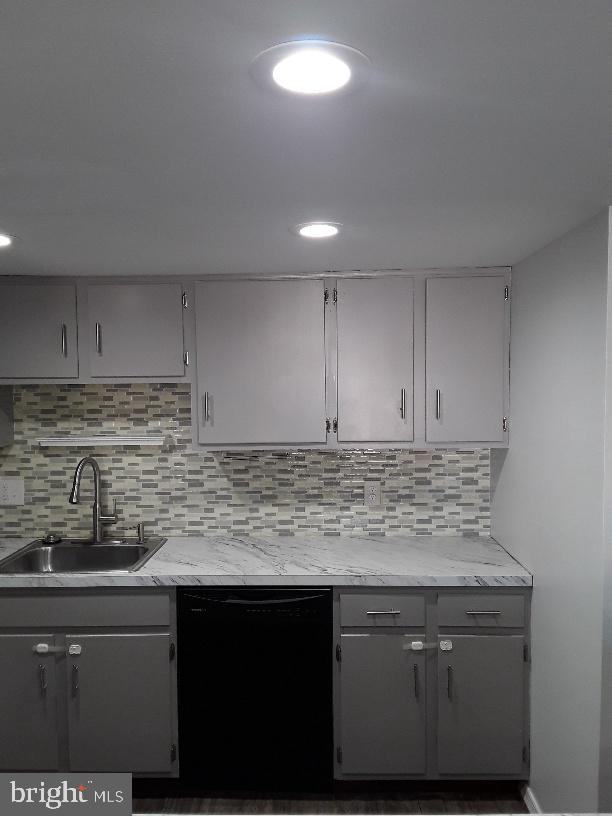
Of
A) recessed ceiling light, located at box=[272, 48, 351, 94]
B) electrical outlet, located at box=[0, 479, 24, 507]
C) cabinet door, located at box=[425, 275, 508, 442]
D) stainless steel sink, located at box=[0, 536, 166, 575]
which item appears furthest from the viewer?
electrical outlet, located at box=[0, 479, 24, 507]

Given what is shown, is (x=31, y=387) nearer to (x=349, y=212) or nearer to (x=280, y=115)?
(x=349, y=212)

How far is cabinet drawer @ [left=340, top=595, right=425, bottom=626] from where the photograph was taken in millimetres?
2686

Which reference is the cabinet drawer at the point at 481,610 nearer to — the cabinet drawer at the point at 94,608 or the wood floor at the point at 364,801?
the wood floor at the point at 364,801

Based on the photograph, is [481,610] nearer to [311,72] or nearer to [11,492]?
[311,72]

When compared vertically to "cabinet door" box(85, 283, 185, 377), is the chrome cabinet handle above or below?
below

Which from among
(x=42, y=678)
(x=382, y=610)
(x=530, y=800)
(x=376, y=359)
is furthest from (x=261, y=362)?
(x=530, y=800)

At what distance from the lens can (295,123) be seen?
1220 mm

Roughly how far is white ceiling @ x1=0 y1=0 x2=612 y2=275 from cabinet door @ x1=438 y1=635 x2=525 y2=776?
1.72 meters

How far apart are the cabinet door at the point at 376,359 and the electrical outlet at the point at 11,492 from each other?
5.77 ft

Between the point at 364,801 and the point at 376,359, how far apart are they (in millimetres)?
1962

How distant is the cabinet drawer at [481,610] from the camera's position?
2656 millimetres

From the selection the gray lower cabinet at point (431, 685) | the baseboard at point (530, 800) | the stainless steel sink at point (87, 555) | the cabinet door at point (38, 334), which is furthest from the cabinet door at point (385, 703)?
the cabinet door at point (38, 334)

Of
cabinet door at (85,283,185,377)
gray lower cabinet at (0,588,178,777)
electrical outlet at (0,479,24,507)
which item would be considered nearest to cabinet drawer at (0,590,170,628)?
gray lower cabinet at (0,588,178,777)

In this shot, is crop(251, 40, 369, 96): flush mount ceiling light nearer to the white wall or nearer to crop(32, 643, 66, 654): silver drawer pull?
the white wall
